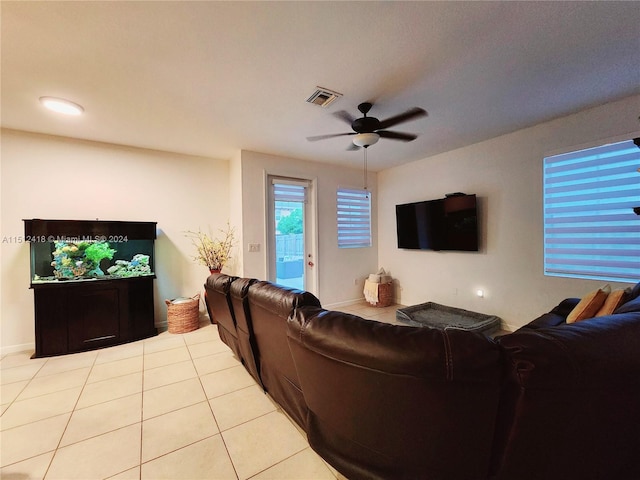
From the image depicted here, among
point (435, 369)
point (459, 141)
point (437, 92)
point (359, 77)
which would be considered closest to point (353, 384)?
point (435, 369)

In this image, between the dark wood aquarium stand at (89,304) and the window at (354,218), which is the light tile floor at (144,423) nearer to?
the dark wood aquarium stand at (89,304)

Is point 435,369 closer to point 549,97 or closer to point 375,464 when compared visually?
point 375,464

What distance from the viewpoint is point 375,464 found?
1135 mm

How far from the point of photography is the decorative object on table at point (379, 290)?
4.79m

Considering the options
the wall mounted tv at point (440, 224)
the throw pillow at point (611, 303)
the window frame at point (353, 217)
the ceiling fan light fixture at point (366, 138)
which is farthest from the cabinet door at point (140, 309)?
the throw pillow at point (611, 303)

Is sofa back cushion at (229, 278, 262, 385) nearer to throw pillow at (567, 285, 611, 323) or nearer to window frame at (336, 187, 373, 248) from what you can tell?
throw pillow at (567, 285, 611, 323)

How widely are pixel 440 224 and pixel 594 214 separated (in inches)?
67.2

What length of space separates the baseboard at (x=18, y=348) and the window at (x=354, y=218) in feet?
14.4

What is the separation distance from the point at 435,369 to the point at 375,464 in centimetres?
61

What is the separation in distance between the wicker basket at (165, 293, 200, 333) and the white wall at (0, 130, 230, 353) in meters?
0.35

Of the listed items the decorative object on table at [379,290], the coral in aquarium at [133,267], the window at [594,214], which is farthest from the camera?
the decorative object on table at [379,290]

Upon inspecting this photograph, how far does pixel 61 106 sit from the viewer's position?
2518 millimetres

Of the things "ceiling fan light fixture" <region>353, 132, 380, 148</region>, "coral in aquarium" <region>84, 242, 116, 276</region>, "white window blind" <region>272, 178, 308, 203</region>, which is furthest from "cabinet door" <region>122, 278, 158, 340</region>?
"ceiling fan light fixture" <region>353, 132, 380, 148</region>

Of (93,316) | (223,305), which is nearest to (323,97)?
(223,305)
